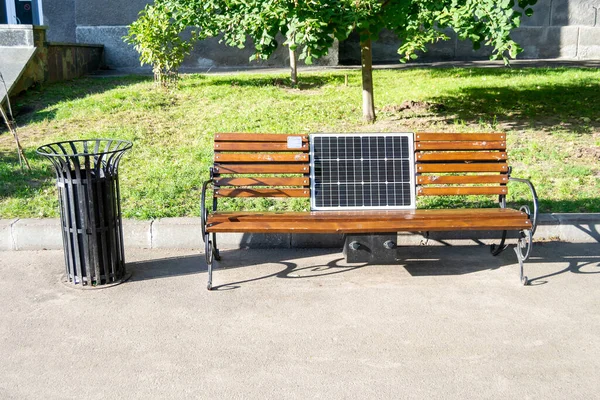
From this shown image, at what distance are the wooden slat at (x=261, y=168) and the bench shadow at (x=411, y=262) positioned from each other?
29.7 inches

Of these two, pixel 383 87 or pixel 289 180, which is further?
pixel 383 87

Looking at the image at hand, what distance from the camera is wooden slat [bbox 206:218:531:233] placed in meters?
5.27

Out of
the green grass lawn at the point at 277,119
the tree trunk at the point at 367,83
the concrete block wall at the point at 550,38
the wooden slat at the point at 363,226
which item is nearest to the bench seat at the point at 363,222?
the wooden slat at the point at 363,226

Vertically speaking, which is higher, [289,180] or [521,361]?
[289,180]

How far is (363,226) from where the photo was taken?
5.31 m

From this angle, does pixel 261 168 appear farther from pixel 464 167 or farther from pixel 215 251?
pixel 464 167

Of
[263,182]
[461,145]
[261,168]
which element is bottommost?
[263,182]

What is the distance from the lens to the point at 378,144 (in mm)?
6105

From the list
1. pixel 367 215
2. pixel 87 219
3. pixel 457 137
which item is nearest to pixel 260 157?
pixel 367 215

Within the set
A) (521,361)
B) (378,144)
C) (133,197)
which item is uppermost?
(378,144)

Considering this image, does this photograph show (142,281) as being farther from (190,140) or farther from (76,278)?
(190,140)

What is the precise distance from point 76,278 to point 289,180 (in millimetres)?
1929

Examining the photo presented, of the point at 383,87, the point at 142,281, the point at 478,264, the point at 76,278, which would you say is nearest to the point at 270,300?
the point at 142,281

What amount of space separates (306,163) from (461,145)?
4.57ft
